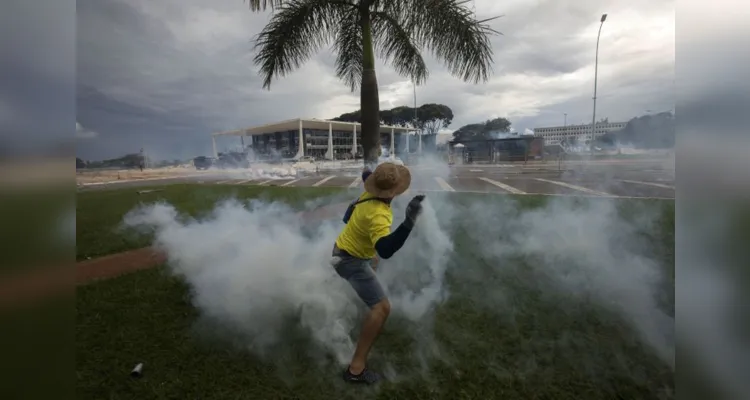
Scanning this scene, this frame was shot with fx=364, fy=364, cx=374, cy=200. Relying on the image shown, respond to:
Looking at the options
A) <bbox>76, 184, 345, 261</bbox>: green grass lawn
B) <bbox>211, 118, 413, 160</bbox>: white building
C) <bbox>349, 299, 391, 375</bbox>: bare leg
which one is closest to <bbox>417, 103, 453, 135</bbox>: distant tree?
<bbox>211, 118, 413, 160</bbox>: white building

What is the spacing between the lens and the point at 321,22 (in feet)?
8.93

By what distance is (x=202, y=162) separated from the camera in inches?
98.5

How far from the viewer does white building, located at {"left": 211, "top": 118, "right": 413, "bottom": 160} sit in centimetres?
266

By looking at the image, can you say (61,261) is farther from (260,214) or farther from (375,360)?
(260,214)

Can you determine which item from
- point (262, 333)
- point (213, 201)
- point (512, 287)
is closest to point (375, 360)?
point (262, 333)

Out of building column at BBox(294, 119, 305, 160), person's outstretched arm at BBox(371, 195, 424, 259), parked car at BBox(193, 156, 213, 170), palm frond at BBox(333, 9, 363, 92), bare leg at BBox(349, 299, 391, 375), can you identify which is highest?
palm frond at BBox(333, 9, 363, 92)

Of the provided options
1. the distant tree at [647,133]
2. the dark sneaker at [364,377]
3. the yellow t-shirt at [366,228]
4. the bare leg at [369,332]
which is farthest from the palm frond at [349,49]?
the dark sneaker at [364,377]

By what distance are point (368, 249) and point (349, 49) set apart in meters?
1.55

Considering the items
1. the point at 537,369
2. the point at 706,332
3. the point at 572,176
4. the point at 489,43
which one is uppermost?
the point at 489,43

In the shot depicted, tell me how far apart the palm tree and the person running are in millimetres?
936

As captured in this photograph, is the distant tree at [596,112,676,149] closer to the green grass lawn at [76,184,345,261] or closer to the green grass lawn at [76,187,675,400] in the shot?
the green grass lawn at [76,187,675,400]

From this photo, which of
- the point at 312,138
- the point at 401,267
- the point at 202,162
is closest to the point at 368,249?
the point at 312,138

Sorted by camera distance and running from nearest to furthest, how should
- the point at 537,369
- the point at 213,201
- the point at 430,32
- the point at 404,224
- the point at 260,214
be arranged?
the point at 404,224 < the point at 537,369 < the point at 430,32 < the point at 213,201 < the point at 260,214

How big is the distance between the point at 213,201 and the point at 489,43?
2.55 m
